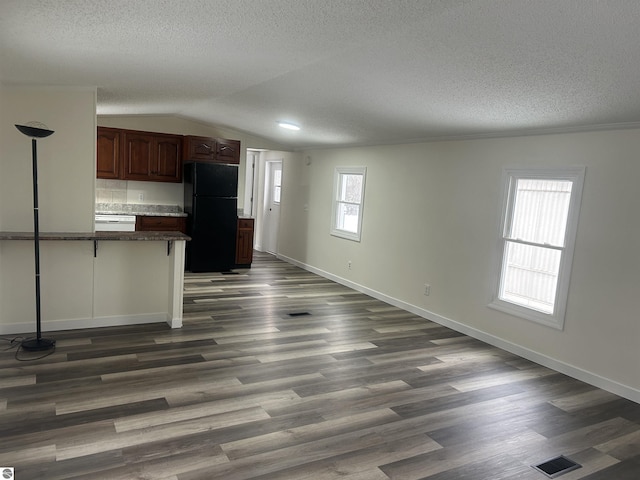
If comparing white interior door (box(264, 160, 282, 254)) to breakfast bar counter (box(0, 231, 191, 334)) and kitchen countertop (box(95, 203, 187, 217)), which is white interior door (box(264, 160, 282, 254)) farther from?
breakfast bar counter (box(0, 231, 191, 334))

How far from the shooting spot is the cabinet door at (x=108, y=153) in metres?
6.62

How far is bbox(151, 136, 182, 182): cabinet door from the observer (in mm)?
7035

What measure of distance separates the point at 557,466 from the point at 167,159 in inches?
251

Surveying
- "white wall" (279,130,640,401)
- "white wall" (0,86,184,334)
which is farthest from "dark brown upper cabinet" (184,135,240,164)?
"white wall" (0,86,184,334)

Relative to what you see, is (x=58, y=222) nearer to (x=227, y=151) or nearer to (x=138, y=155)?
(x=138, y=155)

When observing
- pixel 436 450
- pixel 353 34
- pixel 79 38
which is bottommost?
pixel 436 450

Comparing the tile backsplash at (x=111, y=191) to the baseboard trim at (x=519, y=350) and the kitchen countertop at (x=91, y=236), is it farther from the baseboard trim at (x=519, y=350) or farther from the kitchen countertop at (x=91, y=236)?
the baseboard trim at (x=519, y=350)

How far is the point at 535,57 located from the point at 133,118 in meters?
5.99

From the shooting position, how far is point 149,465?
2.36m

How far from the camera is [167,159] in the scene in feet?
23.3

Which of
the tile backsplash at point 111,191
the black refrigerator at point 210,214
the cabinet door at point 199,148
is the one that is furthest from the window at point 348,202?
the tile backsplash at point 111,191

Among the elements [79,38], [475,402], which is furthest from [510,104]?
[79,38]

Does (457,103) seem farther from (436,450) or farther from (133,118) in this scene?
(133,118)

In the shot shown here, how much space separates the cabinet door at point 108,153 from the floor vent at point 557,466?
639 centimetres
